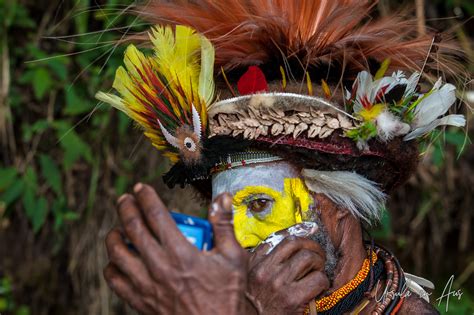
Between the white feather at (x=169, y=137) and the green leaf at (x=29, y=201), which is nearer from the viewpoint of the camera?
the white feather at (x=169, y=137)

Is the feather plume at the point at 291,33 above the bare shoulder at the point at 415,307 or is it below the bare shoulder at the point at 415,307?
above

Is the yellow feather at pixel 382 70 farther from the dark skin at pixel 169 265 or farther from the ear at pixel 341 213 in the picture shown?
the dark skin at pixel 169 265

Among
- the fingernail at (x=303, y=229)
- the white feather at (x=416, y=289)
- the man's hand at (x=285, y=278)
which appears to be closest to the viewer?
the man's hand at (x=285, y=278)

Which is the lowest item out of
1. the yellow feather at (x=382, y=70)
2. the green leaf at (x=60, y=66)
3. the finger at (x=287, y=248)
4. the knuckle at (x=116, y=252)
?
the finger at (x=287, y=248)

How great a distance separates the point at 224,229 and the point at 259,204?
2.22ft

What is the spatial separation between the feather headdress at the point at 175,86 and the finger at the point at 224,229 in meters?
0.68

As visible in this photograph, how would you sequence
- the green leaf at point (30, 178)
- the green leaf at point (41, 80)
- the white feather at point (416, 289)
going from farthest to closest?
the green leaf at point (30, 178) → the green leaf at point (41, 80) → the white feather at point (416, 289)

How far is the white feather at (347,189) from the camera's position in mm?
2408

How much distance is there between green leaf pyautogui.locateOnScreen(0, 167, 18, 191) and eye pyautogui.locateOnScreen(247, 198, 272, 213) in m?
2.45

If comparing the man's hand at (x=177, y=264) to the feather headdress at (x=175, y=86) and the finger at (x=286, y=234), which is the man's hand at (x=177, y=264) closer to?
the finger at (x=286, y=234)

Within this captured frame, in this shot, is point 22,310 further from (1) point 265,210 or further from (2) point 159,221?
(2) point 159,221

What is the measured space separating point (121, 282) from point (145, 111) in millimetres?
800

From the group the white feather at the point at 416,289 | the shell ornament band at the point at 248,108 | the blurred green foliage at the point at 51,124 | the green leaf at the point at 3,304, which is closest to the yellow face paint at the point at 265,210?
the shell ornament band at the point at 248,108

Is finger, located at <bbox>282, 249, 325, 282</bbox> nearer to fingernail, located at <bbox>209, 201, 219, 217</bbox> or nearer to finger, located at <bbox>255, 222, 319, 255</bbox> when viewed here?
finger, located at <bbox>255, 222, 319, 255</bbox>
